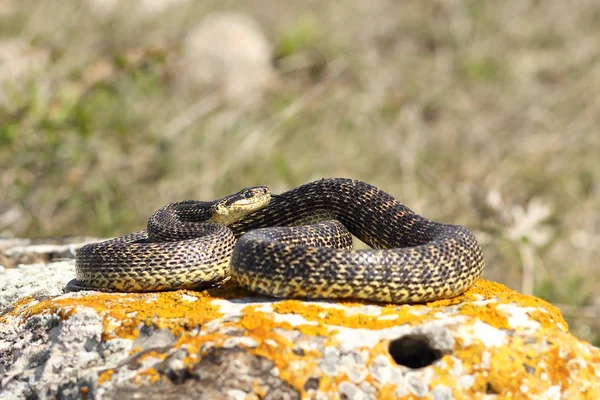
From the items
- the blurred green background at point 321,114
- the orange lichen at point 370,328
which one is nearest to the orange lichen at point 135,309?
the orange lichen at point 370,328

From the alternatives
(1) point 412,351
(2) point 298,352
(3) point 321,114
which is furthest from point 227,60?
(2) point 298,352

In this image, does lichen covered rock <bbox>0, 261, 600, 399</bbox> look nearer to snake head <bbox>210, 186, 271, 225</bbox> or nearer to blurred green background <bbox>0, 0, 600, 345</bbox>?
snake head <bbox>210, 186, 271, 225</bbox>

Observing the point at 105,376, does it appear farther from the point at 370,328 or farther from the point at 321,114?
the point at 321,114

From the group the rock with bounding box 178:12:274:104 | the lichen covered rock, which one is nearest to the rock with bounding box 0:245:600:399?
the lichen covered rock

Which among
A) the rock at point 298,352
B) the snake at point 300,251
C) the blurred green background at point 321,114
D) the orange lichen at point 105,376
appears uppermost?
the blurred green background at point 321,114

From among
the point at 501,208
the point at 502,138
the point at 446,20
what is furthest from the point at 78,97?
the point at 446,20

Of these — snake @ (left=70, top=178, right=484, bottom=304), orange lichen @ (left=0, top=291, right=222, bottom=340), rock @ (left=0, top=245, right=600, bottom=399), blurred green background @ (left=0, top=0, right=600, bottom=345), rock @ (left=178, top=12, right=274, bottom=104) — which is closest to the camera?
rock @ (left=0, top=245, right=600, bottom=399)

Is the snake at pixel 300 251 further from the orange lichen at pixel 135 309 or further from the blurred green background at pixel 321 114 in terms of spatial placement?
the blurred green background at pixel 321 114
